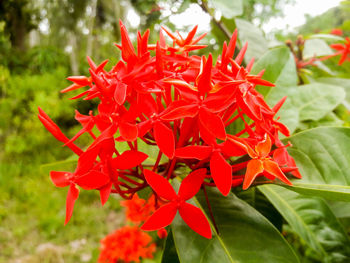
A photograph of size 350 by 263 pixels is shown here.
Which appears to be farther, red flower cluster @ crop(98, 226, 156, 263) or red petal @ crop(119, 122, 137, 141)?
red flower cluster @ crop(98, 226, 156, 263)

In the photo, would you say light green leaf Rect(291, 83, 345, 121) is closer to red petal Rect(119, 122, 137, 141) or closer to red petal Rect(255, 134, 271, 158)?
red petal Rect(255, 134, 271, 158)

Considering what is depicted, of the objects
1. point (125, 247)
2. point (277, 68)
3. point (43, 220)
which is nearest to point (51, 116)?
point (43, 220)

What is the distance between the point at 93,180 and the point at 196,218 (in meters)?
0.14

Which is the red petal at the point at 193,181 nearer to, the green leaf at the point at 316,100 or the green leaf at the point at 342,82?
the green leaf at the point at 316,100

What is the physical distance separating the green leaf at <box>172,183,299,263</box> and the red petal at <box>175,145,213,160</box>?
0.46 feet

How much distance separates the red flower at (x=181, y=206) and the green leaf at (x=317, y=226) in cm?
23

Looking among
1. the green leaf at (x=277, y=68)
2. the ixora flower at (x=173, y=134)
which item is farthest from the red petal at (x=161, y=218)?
the green leaf at (x=277, y=68)

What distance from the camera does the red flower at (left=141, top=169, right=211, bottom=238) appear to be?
0.39 metres

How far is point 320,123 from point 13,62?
4.73 meters

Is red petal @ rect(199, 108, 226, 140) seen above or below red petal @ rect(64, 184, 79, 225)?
above

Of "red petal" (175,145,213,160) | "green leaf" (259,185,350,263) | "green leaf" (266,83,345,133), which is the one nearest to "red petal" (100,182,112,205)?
"red petal" (175,145,213,160)

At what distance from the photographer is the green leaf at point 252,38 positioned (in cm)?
86

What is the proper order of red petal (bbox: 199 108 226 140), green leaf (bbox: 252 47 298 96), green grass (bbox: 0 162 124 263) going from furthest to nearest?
1. green grass (bbox: 0 162 124 263)
2. green leaf (bbox: 252 47 298 96)
3. red petal (bbox: 199 108 226 140)

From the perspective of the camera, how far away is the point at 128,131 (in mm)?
392
